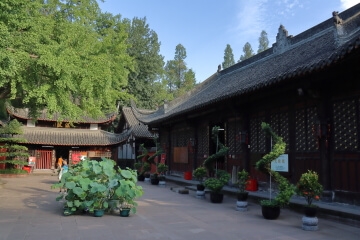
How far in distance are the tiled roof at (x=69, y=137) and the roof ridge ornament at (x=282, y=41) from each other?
1584cm

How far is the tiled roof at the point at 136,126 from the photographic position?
26.6 m

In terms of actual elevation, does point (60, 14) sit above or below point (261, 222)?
above

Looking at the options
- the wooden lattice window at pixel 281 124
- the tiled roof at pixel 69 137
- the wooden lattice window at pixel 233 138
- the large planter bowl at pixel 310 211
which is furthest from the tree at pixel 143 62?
the large planter bowl at pixel 310 211

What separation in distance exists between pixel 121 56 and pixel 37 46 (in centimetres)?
362

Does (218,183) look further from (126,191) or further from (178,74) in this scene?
(178,74)

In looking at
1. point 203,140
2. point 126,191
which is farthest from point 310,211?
point 203,140

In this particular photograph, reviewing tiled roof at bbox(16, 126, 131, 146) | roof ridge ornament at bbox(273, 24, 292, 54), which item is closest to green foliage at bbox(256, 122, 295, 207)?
roof ridge ornament at bbox(273, 24, 292, 54)

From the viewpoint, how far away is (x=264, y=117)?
33.1ft

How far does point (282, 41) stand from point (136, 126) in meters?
16.4

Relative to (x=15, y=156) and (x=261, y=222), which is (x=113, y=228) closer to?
(x=261, y=222)

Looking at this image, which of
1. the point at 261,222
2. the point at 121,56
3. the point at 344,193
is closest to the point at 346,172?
the point at 344,193

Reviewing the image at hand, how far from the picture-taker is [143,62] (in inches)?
1522

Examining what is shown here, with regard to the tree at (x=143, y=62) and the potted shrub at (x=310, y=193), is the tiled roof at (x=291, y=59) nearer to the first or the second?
the potted shrub at (x=310, y=193)

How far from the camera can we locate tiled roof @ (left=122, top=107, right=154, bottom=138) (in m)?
26.6
